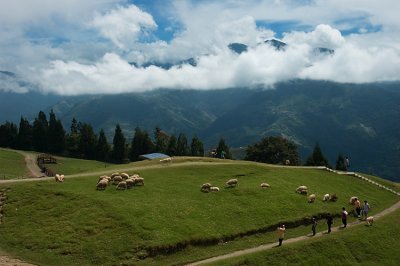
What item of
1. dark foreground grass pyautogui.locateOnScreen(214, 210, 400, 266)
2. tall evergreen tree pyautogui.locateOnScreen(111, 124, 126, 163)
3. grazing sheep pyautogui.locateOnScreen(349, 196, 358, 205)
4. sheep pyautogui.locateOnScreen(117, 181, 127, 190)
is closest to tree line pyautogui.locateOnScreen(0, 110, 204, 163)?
tall evergreen tree pyautogui.locateOnScreen(111, 124, 126, 163)

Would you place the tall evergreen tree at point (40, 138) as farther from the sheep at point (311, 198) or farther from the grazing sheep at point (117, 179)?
the sheep at point (311, 198)

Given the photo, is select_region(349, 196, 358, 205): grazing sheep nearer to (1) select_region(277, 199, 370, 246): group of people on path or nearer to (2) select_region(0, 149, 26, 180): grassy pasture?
(1) select_region(277, 199, 370, 246): group of people on path

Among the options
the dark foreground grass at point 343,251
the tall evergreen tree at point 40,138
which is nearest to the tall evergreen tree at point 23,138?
the tall evergreen tree at point 40,138

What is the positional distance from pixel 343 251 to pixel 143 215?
83.2 ft

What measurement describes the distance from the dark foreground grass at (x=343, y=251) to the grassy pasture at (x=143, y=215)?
4.56 m

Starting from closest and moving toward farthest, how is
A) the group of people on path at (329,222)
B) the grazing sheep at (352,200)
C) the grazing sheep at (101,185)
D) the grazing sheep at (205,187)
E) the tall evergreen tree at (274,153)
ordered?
1. the group of people on path at (329,222)
2. the grazing sheep at (101,185)
3. the grazing sheep at (205,187)
4. the grazing sheep at (352,200)
5. the tall evergreen tree at (274,153)

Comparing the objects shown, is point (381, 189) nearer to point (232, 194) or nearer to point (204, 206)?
point (232, 194)

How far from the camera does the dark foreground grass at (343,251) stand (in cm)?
5450

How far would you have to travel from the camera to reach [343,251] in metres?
59.5

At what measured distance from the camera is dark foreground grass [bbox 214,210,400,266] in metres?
54.5

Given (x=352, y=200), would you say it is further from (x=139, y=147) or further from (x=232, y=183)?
(x=139, y=147)

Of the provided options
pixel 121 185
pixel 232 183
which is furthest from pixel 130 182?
pixel 232 183

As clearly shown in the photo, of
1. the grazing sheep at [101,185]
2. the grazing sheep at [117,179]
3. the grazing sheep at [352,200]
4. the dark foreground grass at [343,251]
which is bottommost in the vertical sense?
the dark foreground grass at [343,251]

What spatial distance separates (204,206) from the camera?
215 feet
